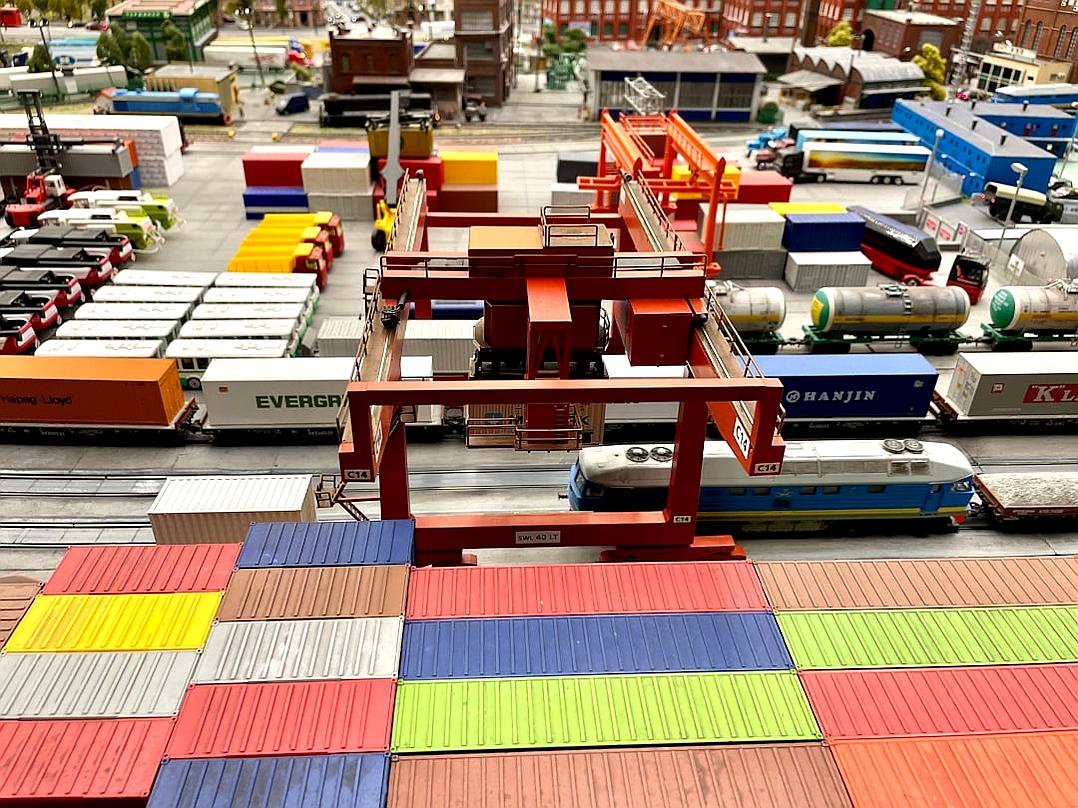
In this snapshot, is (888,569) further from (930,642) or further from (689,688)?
(689,688)

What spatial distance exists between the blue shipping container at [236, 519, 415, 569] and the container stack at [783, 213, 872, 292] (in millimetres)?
34063

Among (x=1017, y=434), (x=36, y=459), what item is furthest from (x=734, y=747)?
(x=36, y=459)

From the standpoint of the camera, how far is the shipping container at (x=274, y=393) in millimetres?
29356

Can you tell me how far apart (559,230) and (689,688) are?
1233 cm

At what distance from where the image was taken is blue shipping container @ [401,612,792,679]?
50.3 ft

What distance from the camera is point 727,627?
1647 centimetres

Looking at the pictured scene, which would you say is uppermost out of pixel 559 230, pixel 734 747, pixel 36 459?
pixel 559 230

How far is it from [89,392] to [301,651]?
19703mm

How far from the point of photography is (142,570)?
1761 centimetres

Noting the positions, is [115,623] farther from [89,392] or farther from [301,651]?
[89,392]

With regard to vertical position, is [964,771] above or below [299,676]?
below

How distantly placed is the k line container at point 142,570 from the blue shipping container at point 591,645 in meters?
5.27

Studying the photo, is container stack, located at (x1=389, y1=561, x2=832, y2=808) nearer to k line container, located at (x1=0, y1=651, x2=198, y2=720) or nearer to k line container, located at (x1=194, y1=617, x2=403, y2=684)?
k line container, located at (x1=194, y1=617, x2=403, y2=684)

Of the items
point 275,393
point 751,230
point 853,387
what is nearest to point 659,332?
point 853,387
